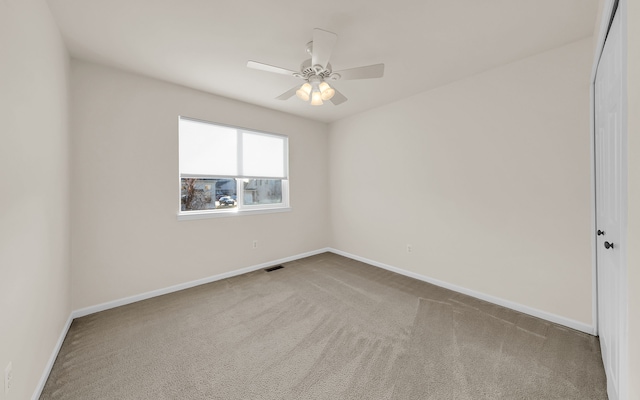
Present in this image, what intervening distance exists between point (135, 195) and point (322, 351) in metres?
2.68

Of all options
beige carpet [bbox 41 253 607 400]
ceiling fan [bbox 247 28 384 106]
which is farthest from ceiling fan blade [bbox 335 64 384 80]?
beige carpet [bbox 41 253 607 400]

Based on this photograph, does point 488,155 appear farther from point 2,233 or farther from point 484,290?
point 2,233

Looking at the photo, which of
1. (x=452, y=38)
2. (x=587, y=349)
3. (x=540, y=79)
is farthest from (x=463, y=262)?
(x=452, y=38)

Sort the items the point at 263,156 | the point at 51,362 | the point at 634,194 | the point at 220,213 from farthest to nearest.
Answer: the point at 263,156 → the point at 220,213 → the point at 51,362 → the point at 634,194

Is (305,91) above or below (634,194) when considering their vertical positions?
above

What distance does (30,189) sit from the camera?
1481 mm

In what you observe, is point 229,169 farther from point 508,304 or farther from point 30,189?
point 508,304

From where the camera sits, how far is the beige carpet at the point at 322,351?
61.6 inches

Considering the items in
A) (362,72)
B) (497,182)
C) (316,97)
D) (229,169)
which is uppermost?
(362,72)

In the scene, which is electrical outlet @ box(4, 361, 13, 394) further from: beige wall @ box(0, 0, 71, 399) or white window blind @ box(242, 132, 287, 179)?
white window blind @ box(242, 132, 287, 179)

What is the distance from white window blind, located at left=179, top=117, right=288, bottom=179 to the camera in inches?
126

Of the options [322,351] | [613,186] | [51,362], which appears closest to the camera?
[613,186]

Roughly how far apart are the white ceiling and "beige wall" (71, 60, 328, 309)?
0.34 metres

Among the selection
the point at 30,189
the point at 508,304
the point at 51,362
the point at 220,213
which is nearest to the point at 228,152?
the point at 220,213
